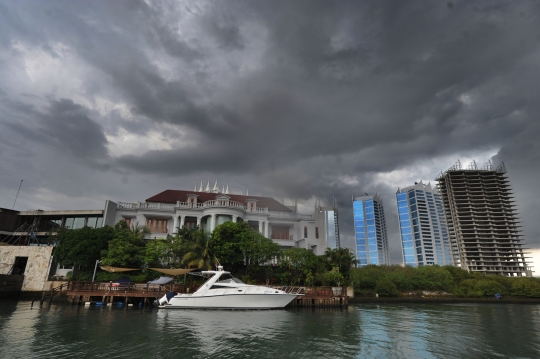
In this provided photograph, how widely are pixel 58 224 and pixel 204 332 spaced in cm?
3742

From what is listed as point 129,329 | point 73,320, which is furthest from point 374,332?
point 73,320

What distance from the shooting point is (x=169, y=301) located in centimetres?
2350

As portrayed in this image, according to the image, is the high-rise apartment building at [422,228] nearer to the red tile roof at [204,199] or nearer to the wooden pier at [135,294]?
the red tile roof at [204,199]

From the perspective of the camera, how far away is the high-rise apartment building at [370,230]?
14025 cm

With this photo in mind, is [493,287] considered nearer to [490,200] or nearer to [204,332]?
[204,332]

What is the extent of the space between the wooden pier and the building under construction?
8074cm

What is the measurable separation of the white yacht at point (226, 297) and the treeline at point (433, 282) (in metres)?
14.4

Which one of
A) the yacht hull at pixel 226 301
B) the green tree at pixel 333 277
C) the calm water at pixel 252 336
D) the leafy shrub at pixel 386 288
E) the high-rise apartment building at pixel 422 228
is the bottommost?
the calm water at pixel 252 336

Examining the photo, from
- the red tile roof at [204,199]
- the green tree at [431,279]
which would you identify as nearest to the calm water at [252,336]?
the green tree at [431,279]

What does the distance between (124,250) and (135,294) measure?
5314 millimetres

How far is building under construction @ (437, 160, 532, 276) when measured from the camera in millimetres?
89875

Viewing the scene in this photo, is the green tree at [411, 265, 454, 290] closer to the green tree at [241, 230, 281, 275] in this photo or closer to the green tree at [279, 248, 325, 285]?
the green tree at [279, 248, 325, 285]

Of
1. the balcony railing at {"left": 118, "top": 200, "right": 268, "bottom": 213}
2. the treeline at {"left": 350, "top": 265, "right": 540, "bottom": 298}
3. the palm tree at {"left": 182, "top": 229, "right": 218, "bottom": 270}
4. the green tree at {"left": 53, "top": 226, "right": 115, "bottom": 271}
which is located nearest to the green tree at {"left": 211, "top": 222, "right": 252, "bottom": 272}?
the palm tree at {"left": 182, "top": 229, "right": 218, "bottom": 270}

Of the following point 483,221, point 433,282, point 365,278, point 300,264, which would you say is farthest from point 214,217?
point 483,221
